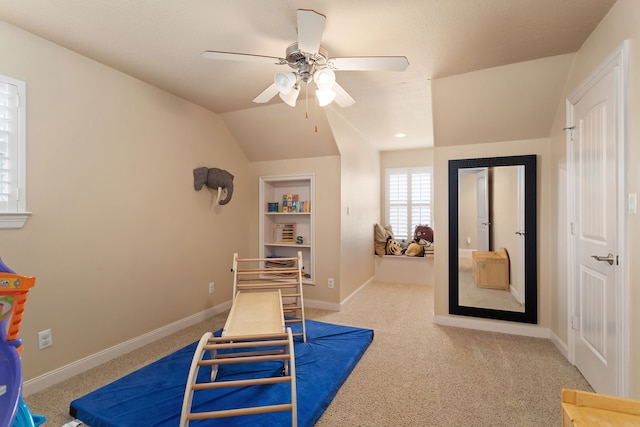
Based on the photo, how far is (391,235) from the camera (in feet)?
18.1

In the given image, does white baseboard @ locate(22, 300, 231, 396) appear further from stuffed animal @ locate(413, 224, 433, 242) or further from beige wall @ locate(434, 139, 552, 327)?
stuffed animal @ locate(413, 224, 433, 242)

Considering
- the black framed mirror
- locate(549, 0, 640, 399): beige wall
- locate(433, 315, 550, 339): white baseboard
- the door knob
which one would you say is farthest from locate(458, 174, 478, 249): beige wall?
the door knob

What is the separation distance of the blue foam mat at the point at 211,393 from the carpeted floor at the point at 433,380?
107mm

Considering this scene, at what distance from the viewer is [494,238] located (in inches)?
119

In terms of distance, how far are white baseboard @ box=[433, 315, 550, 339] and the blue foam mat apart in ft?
3.93

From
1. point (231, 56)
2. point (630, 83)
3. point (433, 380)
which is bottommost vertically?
point (433, 380)

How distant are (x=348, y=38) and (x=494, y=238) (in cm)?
238

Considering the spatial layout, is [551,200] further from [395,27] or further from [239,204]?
[239,204]

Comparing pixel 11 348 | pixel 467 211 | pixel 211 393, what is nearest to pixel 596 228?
pixel 467 211

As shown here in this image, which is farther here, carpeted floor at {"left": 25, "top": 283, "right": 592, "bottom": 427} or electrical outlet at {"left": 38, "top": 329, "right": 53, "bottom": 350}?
electrical outlet at {"left": 38, "top": 329, "right": 53, "bottom": 350}

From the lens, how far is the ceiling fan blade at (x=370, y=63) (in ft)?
5.60

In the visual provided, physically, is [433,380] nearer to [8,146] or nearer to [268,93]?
[268,93]

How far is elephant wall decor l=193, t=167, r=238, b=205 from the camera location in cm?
322

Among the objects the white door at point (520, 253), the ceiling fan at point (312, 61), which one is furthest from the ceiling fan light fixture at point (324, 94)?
the white door at point (520, 253)
